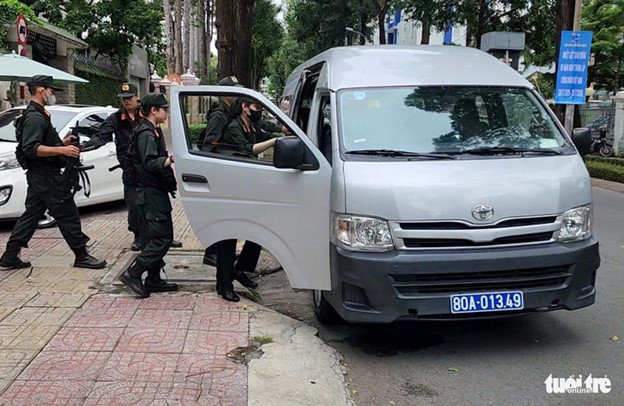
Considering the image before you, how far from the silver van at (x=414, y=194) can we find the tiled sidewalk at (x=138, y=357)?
27.4 inches

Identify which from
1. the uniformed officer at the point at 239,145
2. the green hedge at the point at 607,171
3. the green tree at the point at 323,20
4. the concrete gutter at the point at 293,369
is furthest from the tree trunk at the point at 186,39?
the concrete gutter at the point at 293,369

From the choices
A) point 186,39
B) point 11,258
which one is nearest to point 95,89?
point 186,39

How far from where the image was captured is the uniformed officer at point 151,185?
5137 mm

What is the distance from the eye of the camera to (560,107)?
1789 centimetres

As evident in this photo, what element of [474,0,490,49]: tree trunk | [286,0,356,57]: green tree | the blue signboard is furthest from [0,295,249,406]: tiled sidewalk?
[286,0,356,57]: green tree

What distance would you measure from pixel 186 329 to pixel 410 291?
1.70 meters

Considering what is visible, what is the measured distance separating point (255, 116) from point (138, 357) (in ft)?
8.26

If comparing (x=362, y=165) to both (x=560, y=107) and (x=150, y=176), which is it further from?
(x=560, y=107)

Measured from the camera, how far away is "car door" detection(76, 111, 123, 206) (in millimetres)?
9141

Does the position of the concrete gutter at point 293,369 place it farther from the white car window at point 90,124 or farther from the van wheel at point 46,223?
the white car window at point 90,124

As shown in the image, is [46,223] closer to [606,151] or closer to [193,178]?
[193,178]

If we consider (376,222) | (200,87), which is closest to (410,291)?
(376,222)

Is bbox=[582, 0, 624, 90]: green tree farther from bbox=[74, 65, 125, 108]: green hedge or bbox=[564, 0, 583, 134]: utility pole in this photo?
bbox=[74, 65, 125, 108]: green hedge

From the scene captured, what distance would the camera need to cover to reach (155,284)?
18.3 feet
